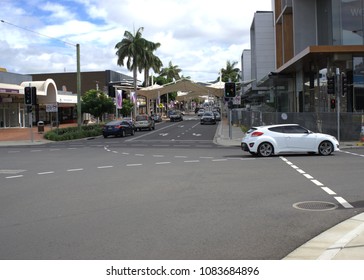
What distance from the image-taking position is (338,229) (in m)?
6.99

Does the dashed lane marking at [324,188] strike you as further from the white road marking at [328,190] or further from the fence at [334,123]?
the fence at [334,123]

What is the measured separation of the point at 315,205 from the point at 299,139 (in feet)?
35.6

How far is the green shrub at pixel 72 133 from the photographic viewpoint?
36.8 metres

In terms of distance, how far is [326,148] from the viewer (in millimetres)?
19344

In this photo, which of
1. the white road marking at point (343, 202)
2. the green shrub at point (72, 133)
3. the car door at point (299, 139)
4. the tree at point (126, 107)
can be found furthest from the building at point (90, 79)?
the white road marking at point (343, 202)

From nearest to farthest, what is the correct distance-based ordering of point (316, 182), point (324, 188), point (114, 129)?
point (324, 188)
point (316, 182)
point (114, 129)

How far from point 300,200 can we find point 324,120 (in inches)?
773

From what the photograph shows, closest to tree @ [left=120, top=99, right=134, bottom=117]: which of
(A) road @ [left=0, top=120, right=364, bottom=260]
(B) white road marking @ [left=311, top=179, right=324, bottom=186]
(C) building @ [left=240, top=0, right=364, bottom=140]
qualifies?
(C) building @ [left=240, top=0, right=364, bottom=140]

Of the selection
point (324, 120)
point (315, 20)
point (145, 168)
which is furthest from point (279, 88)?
point (145, 168)

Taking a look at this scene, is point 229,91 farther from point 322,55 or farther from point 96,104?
point 96,104

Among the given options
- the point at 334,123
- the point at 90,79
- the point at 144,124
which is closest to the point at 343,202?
the point at 334,123

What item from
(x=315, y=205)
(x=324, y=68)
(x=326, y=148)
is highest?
(x=324, y=68)

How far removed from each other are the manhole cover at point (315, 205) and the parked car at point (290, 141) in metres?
10.4

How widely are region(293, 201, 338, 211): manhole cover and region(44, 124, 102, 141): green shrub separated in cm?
2997
